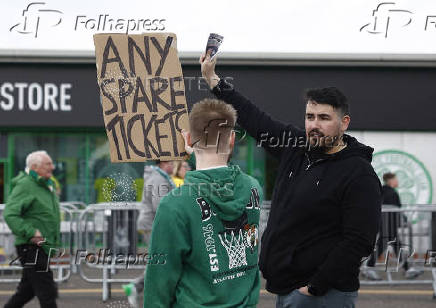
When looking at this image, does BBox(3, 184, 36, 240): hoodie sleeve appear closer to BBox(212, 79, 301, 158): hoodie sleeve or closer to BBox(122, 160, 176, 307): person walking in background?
BBox(122, 160, 176, 307): person walking in background

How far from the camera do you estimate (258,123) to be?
4.09 metres

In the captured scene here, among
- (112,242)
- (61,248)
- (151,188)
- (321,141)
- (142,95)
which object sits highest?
(142,95)

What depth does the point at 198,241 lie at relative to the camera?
9.55ft

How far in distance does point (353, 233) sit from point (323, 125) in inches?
22.0

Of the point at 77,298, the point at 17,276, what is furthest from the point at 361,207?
Result: the point at 17,276

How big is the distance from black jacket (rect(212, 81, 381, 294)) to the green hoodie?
581 mm

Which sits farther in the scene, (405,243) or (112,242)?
(405,243)

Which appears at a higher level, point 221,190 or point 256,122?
point 256,122

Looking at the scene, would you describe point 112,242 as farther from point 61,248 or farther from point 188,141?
point 188,141

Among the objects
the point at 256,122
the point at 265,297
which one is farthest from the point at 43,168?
the point at 256,122

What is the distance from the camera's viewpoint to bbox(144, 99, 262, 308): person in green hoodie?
2.88 meters

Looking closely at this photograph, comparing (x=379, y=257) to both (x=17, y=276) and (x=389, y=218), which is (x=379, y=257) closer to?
(x=389, y=218)

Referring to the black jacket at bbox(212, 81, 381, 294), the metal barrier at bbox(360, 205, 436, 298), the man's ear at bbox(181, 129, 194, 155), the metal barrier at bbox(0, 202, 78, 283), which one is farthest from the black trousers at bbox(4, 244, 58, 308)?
the metal barrier at bbox(360, 205, 436, 298)

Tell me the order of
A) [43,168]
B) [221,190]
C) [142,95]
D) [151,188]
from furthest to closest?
[151,188] < [43,168] < [142,95] < [221,190]
